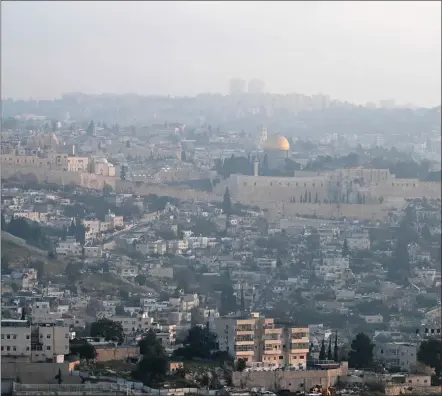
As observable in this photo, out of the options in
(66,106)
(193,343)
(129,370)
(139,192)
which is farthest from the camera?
(66,106)

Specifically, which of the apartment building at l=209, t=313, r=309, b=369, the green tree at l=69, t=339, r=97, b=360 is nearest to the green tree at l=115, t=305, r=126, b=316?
the apartment building at l=209, t=313, r=309, b=369

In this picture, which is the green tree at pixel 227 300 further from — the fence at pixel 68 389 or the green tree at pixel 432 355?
the fence at pixel 68 389

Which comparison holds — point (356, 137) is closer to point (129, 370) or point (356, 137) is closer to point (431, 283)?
point (431, 283)

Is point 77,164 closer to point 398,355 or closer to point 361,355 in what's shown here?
point 398,355

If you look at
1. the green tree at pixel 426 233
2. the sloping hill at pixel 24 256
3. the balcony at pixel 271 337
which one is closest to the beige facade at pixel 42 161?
the green tree at pixel 426 233

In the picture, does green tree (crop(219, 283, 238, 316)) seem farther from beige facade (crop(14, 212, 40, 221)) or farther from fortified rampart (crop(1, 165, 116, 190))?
fortified rampart (crop(1, 165, 116, 190))

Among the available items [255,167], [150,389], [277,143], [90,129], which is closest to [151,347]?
[150,389]

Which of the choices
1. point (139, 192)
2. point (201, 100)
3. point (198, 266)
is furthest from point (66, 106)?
point (198, 266)
